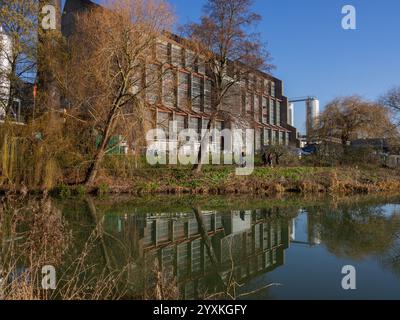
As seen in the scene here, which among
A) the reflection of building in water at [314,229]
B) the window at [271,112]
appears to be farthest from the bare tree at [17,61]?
the window at [271,112]

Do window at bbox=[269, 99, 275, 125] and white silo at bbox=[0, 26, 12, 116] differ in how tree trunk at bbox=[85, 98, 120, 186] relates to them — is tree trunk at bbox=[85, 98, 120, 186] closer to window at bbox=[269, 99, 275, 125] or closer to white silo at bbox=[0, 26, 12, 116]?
white silo at bbox=[0, 26, 12, 116]

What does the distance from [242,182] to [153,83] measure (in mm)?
7870

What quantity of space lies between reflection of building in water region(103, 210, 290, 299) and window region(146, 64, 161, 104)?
27.0ft

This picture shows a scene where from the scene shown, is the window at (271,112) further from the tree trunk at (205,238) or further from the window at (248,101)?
the tree trunk at (205,238)

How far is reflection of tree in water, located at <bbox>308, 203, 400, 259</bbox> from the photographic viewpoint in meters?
9.06

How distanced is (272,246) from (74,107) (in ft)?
45.8

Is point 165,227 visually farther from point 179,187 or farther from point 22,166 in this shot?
point 179,187

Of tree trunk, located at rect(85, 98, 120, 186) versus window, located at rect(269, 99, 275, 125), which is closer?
tree trunk, located at rect(85, 98, 120, 186)

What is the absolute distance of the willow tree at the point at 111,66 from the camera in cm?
1888

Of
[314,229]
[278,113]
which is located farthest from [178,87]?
[278,113]

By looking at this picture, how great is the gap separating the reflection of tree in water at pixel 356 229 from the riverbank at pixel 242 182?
6.62 metres

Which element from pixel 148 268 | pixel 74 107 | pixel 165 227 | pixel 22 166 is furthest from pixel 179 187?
pixel 148 268

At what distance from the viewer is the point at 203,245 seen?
9.66 meters

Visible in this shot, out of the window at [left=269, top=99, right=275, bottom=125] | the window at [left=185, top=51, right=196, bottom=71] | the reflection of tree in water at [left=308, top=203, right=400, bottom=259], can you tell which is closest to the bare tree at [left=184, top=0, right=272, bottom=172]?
the window at [left=185, top=51, right=196, bottom=71]
